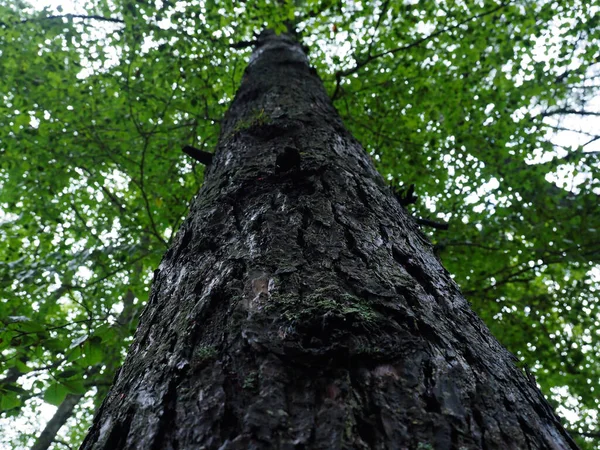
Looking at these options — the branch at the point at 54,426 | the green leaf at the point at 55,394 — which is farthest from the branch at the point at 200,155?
the branch at the point at 54,426

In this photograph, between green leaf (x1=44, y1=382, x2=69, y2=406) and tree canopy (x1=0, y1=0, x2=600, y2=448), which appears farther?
tree canopy (x1=0, y1=0, x2=600, y2=448)

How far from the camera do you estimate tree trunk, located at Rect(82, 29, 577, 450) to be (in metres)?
0.76

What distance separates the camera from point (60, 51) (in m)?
5.42

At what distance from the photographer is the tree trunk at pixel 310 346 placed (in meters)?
0.76

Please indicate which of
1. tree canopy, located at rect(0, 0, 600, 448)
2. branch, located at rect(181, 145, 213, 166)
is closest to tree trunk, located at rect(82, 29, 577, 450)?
branch, located at rect(181, 145, 213, 166)

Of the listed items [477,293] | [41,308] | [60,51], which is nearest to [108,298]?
[41,308]

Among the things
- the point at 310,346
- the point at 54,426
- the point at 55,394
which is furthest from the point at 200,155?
the point at 54,426

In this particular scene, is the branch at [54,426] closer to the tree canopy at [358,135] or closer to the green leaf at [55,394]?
the tree canopy at [358,135]

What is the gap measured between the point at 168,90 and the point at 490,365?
5.44 metres

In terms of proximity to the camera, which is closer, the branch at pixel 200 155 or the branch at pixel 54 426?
the branch at pixel 200 155

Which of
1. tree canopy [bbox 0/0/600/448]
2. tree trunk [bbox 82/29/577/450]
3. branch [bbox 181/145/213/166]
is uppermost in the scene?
tree canopy [bbox 0/0/600/448]

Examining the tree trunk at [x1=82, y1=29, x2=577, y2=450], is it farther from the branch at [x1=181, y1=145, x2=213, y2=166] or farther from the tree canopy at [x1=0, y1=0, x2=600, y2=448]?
the tree canopy at [x1=0, y1=0, x2=600, y2=448]

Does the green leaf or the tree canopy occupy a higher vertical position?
the tree canopy

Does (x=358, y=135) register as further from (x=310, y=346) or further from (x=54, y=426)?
(x=54, y=426)
